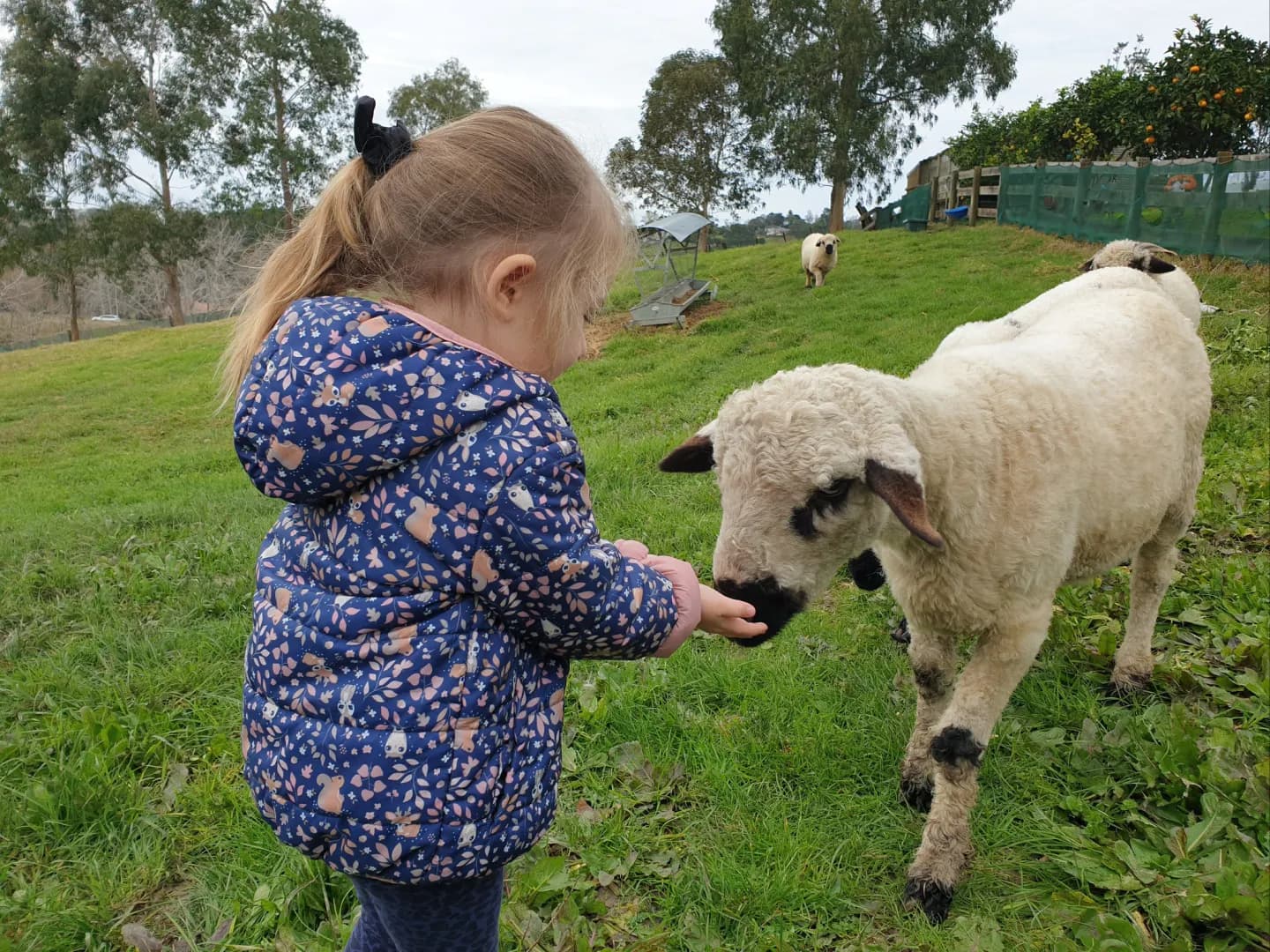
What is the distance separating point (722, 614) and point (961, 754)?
1301 mm

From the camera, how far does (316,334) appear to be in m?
1.46

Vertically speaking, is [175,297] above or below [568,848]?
above

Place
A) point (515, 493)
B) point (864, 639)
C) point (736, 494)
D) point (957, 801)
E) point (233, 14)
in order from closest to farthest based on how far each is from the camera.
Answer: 1. point (515, 493)
2. point (736, 494)
3. point (957, 801)
4. point (864, 639)
5. point (233, 14)

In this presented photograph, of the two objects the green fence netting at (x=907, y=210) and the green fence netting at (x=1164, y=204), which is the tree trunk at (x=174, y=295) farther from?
the green fence netting at (x=1164, y=204)

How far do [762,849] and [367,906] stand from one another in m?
1.37

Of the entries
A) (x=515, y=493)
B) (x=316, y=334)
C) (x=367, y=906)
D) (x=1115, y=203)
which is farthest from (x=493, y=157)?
(x=1115, y=203)

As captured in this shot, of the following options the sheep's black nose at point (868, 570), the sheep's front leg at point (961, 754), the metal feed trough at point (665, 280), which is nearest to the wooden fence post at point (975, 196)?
the metal feed trough at point (665, 280)

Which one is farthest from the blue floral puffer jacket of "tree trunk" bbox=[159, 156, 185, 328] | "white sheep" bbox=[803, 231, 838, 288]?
"tree trunk" bbox=[159, 156, 185, 328]

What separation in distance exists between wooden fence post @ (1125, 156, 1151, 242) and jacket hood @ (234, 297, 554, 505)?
15.0 m

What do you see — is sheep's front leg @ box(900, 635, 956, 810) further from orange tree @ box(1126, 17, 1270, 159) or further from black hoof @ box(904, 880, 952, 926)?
orange tree @ box(1126, 17, 1270, 159)

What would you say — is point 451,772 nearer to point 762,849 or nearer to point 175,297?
point 762,849

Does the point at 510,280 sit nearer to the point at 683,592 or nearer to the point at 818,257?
the point at 683,592

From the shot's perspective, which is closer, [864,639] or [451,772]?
[451,772]

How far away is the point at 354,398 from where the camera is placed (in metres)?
1.41
